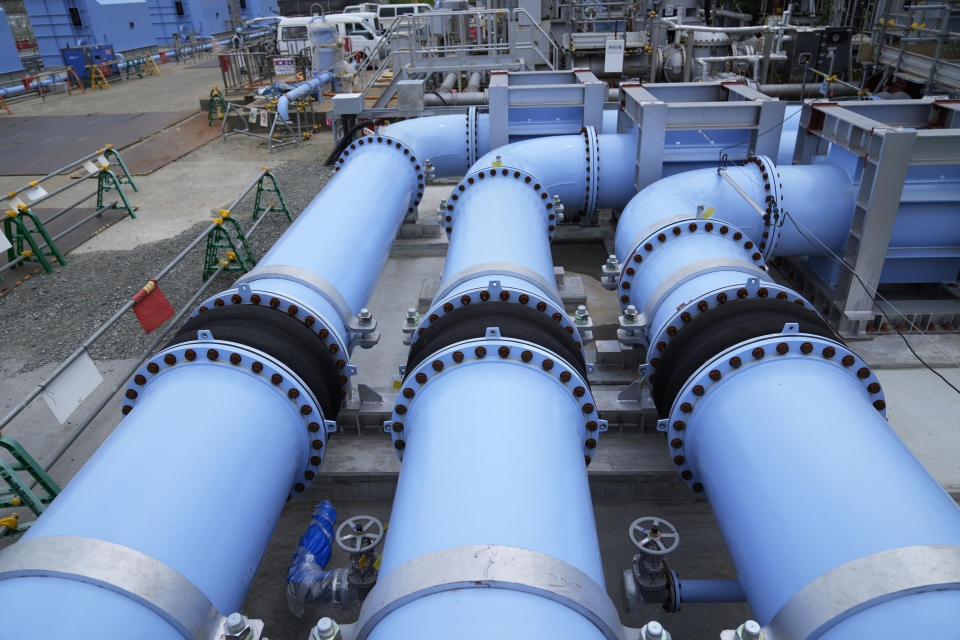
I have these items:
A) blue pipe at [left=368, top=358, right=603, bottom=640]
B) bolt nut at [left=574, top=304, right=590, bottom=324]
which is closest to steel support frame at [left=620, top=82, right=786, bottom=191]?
bolt nut at [left=574, top=304, right=590, bottom=324]

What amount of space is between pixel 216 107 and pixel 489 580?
14514mm

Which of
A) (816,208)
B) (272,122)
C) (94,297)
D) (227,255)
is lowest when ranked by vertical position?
(94,297)

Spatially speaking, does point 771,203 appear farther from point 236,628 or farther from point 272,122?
point 272,122

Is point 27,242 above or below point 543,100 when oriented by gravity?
below

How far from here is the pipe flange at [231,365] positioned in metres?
2.47

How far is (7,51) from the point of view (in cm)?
1805

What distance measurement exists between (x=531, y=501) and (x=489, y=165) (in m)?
3.36

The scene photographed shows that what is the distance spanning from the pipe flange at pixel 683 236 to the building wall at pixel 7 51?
835 inches

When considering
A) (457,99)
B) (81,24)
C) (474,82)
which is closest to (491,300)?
(457,99)

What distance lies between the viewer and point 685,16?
18312 millimetres

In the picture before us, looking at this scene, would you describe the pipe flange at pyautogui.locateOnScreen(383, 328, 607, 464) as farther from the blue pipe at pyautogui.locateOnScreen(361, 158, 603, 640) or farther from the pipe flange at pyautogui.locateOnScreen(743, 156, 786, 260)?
the pipe flange at pyautogui.locateOnScreen(743, 156, 786, 260)

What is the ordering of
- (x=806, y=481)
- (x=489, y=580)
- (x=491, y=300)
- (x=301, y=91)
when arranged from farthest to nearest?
(x=301, y=91) → (x=491, y=300) → (x=806, y=481) → (x=489, y=580)

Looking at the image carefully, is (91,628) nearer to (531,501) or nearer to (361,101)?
(531,501)

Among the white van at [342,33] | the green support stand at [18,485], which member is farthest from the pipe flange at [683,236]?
the white van at [342,33]
